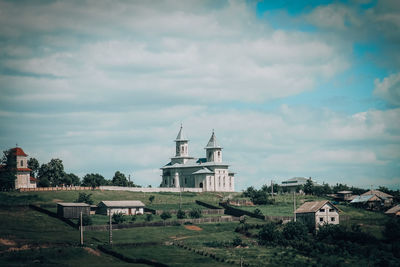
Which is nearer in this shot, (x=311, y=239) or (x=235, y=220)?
(x=311, y=239)

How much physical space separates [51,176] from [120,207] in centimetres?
5396

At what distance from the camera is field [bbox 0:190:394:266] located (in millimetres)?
80688

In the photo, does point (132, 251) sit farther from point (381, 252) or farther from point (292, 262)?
point (381, 252)

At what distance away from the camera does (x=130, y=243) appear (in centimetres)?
9138

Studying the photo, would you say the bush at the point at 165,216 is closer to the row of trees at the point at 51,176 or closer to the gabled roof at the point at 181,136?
the row of trees at the point at 51,176

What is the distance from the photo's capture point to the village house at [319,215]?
108 meters

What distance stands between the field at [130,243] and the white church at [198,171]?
5048 cm

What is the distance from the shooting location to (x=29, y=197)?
127 m

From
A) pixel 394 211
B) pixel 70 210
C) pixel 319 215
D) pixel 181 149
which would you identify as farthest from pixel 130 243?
pixel 181 149

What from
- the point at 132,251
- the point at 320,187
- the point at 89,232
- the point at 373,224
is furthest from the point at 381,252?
the point at 320,187

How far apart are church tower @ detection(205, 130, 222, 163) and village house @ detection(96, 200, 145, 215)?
62.2m

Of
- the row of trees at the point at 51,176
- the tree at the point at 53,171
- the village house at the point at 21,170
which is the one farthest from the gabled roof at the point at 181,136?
the village house at the point at 21,170

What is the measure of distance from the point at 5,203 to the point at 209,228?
131 feet

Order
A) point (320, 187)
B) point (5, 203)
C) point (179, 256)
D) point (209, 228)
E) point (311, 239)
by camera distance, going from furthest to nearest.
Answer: point (320, 187) → point (5, 203) → point (209, 228) → point (311, 239) → point (179, 256)
